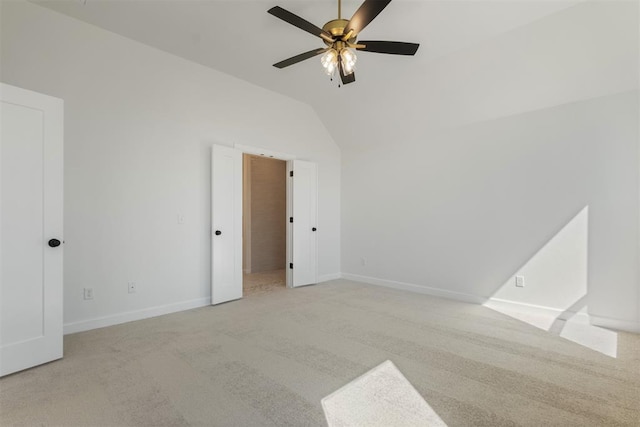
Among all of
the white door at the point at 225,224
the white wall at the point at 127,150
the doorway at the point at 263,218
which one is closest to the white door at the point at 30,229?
the white wall at the point at 127,150

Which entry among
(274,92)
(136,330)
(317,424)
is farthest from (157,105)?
(317,424)

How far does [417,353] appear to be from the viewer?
2.56 meters

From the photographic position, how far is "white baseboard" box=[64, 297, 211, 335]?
9.77 feet

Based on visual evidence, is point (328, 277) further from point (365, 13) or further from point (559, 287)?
point (365, 13)

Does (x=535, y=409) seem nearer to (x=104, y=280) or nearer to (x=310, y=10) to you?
(x=310, y=10)

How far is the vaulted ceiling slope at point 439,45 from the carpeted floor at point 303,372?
9.09 feet

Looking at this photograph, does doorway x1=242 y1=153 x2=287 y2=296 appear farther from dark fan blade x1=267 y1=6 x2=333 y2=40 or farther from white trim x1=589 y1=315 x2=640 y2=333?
white trim x1=589 y1=315 x2=640 y2=333

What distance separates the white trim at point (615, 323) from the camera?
302cm

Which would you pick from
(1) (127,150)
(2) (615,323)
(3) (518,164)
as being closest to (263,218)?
(1) (127,150)

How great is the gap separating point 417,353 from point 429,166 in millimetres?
3028

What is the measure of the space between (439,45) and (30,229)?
171 inches

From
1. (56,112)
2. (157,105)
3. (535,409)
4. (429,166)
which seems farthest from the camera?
(429,166)

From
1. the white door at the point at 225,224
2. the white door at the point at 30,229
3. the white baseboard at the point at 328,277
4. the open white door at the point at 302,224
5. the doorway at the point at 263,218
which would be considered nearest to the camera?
the white door at the point at 30,229

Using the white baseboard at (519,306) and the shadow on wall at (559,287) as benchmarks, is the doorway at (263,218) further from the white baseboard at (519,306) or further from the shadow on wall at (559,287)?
the shadow on wall at (559,287)
